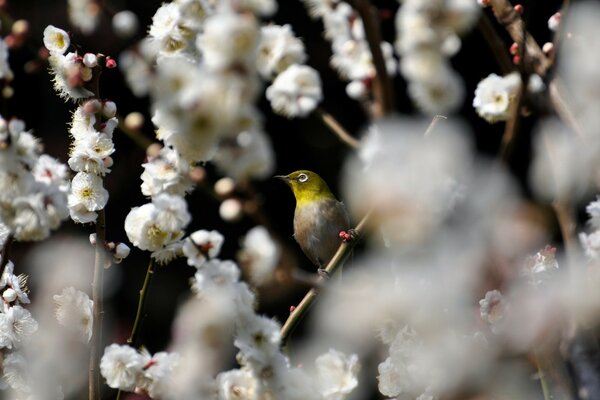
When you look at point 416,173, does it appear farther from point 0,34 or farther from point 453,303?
point 0,34

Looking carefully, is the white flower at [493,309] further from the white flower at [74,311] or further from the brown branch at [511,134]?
the white flower at [74,311]

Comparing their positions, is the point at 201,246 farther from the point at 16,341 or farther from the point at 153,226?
the point at 16,341

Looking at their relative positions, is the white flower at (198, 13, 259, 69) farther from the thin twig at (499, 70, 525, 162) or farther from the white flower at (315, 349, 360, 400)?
the white flower at (315, 349, 360, 400)

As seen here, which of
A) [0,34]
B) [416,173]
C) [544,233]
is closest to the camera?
[416,173]

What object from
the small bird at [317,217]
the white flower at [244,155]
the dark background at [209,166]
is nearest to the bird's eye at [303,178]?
the small bird at [317,217]

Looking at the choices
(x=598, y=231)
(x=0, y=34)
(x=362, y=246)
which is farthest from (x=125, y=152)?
(x=598, y=231)

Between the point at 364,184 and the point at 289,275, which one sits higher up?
the point at 364,184
